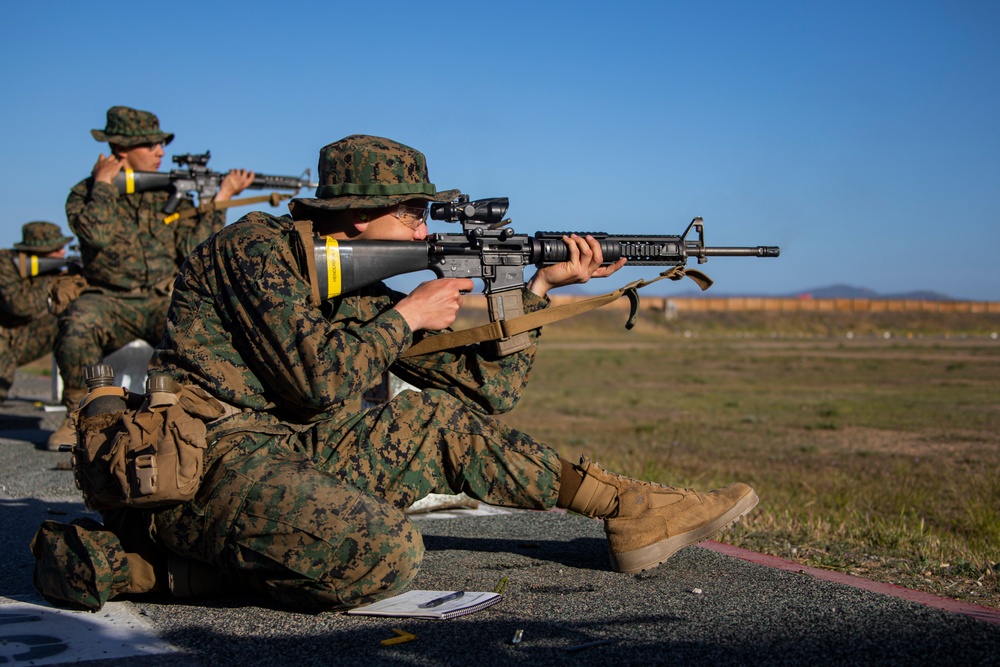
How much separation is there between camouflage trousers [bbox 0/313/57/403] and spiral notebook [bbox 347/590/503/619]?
26.1 ft

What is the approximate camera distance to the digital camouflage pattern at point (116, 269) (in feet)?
24.9

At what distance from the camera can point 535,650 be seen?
299 centimetres

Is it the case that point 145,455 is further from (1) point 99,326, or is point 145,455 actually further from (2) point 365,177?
(1) point 99,326

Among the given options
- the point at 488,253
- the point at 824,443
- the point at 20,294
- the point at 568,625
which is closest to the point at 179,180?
the point at 20,294

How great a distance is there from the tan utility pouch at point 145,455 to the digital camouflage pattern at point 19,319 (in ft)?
24.1

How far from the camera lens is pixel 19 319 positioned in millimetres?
10289

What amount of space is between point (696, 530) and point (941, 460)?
22.0 feet

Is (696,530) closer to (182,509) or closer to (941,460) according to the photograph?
(182,509)

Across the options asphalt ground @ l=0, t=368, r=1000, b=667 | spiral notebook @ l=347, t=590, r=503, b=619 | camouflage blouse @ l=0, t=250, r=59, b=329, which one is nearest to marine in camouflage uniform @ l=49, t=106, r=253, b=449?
camouflage blouse @ l=0, t=250, r=59, b=329

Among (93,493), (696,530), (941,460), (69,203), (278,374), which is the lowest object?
(941,460)

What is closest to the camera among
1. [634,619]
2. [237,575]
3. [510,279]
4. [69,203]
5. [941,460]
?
[634,619]

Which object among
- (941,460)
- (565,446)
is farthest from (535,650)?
(941,460)

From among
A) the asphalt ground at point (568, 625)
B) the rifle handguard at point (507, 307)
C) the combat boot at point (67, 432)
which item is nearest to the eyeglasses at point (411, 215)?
the rifle handguard at point (507, 307)

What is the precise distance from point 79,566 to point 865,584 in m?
2.88
